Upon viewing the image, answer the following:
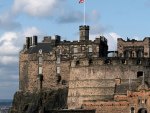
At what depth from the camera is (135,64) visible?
3157 inches

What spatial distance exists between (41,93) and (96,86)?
33.0ft

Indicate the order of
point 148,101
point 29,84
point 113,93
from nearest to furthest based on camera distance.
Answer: point 148,101 → point 113,93 → point 29,84

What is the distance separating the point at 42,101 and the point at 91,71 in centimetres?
973

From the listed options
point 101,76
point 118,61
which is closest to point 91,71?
point 101,76

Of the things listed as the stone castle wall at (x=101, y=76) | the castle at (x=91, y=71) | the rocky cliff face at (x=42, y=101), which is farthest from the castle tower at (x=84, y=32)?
the stone castle wall at (x=101, y=76)

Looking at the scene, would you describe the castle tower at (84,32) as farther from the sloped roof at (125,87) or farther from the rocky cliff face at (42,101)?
the sloped roof at (125,87)

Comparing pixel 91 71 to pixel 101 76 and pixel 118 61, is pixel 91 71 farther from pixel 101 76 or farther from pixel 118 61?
pixel 118 61

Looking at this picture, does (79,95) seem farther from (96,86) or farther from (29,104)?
(29,104)

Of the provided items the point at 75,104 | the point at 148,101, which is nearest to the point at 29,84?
the point at 75,104

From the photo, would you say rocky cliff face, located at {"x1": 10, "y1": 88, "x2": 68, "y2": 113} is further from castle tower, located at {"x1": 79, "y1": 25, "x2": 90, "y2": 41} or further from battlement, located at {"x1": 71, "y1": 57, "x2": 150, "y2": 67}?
castle tower, located at {"x1": 79, "y1": 25, "x2": 90, "y2": 41}

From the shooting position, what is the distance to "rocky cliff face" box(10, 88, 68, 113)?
85.7 m

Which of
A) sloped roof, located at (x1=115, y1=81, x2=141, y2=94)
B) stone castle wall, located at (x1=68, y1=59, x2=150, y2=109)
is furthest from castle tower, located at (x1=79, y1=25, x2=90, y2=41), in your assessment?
sloped roof, located at (x1=115, y1=81, x2=141, y2=94)

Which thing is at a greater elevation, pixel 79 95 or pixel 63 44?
pixel 63 44

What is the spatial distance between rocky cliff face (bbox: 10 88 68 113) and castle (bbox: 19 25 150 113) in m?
Answer: 0.90
